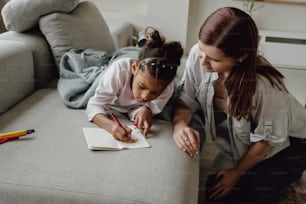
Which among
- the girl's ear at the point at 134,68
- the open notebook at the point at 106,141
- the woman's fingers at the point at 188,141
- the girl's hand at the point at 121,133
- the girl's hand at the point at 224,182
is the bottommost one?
the girl's hand at the point at 224,182

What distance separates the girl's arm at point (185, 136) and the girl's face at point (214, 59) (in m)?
0.17

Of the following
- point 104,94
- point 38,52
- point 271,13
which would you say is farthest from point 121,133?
point 271,13

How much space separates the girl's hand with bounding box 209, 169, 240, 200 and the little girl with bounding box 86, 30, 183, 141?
10.8 inches

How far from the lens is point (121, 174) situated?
76 centimetres

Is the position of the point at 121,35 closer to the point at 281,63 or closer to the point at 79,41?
the point at 79,41

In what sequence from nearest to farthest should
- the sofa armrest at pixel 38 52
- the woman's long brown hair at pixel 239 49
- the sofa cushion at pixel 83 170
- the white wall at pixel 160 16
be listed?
the sofa cushion at pixel 83 170
the woman's long brown hair at pixel 239 49
the sofa armrest at pixel 38 52
the white wall at pixel 160 16

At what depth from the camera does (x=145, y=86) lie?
3.05 feet

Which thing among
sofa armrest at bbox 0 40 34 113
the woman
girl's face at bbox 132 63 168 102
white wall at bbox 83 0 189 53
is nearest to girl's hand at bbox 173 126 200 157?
the woman

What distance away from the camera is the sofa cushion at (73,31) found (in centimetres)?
128

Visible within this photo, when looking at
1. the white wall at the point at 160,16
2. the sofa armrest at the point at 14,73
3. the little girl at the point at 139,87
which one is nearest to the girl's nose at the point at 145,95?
the little girl at the point at 139,87

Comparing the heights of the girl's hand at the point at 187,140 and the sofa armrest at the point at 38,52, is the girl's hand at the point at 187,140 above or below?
below

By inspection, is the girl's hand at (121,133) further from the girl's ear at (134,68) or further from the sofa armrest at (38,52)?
the sofa armrest at (38,52)

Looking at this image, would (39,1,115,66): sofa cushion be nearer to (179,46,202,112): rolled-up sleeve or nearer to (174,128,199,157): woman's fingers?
(179,46,202,112): rolled-up sleeve

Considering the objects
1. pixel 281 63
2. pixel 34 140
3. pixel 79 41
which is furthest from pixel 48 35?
pixel 281 63
